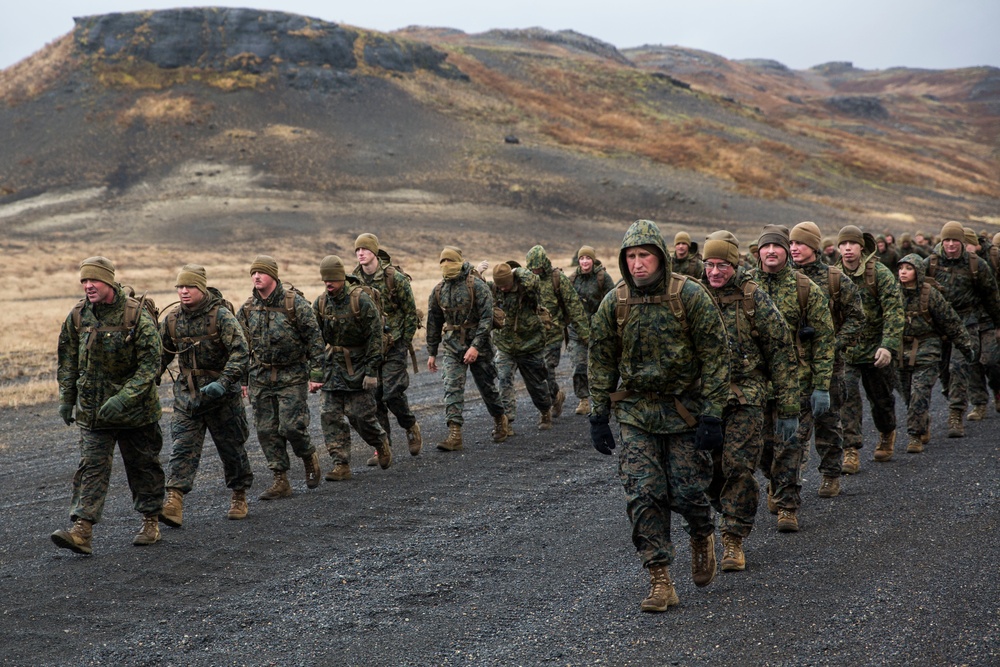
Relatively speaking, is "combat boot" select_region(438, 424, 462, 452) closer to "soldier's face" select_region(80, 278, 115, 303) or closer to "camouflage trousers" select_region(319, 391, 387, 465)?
"camouflage trousers" select_region(319, 391, 387, 465)

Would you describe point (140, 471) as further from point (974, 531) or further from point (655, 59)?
point (655, 59)

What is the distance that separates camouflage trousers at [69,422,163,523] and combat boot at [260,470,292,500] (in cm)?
135

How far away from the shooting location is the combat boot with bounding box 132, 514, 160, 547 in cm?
783

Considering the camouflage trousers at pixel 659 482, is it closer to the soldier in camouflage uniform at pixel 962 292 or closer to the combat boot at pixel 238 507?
the combat boot at pixel 238 507

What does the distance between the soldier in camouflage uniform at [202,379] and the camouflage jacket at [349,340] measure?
1553 millimetres

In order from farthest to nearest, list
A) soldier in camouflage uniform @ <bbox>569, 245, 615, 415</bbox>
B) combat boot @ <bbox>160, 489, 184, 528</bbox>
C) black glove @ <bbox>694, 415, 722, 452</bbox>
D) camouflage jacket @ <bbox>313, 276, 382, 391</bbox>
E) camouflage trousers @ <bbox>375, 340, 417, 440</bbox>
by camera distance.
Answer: soldier in camouflage uniform @ <bbox>569, 245, 615, 415</bbox>, camouflage trousers @ <bbox>375, 340, 417, 440</bbox>, camouflage jacket @ <bbox>313, 276, 382, 391</bbox>, combat boot @ <bbox>160, 489, 184, 528</bbox>, black glove @ <bbox>694, 415, 722, 452</bbox>

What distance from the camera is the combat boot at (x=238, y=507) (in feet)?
28.0

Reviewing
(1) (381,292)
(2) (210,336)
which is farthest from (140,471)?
(1) (381,292)

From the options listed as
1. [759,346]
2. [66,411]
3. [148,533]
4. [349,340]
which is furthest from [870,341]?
[66,411]

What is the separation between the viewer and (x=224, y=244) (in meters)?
48.2

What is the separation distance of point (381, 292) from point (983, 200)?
3027 inches

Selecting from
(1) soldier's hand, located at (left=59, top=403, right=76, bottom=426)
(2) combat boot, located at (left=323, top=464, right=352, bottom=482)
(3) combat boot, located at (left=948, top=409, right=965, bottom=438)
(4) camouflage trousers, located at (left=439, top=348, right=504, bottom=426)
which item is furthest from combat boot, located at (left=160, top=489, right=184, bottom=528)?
(3) combat boot, located at (left=948, top=409, right=965, bottom=438)

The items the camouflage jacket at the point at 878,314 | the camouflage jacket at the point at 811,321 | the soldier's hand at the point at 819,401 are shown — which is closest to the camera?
the soldier's hand at the point at 819,401

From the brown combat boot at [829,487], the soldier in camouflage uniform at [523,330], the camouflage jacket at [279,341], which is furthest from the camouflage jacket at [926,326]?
the camouflage jacket at [279,341]
